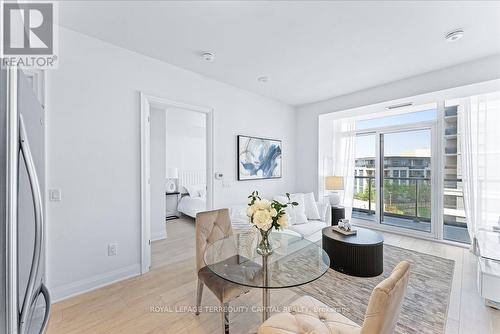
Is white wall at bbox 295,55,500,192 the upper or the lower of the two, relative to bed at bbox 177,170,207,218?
upper

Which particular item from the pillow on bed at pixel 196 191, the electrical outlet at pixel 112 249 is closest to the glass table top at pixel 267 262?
the electrical outlet at pixel 112 249

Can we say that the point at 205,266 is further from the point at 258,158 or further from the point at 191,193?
the point at 191,193

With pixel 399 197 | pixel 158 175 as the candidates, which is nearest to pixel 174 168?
pixel 158 175

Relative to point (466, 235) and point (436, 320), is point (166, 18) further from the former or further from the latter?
point (466, 235)

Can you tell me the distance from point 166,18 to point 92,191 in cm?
189

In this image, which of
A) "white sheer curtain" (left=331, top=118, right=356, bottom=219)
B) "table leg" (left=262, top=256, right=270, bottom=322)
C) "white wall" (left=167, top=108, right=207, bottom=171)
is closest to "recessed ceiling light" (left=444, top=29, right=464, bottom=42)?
"white sheer curtain" (left=331, top=118, right=356, bottom=219)

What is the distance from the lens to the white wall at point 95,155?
2.10 metres

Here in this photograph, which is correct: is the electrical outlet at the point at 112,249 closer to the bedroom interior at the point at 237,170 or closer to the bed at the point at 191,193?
the bedroom interior at the point at 237,170

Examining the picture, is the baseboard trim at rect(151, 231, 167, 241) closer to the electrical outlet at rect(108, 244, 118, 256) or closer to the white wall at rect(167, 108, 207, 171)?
the electrical outlet at rect(108, 244, 118, 256)

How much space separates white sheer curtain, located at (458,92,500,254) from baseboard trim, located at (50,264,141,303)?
4461mm

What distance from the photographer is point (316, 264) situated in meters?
1.65

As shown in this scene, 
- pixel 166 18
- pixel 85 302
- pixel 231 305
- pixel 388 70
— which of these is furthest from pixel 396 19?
pixel 85 302

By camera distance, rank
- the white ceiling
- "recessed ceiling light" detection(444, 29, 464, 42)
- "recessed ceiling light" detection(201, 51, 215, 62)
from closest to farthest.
Result: the white ceiling
"recessed ceiling light" detection(444, 29, 464, 42)
"recessed ceiling light" detection(201, 51, 215, 62)

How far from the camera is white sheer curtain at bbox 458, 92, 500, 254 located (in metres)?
2.99
